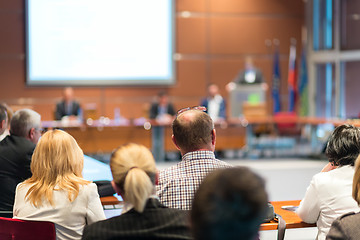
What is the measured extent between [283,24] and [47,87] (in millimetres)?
5567

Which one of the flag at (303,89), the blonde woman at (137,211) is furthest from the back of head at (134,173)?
the flag at (303,89)

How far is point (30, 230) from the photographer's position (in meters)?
2.29

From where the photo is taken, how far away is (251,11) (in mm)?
12531

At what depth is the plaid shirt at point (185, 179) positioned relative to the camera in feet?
8.61

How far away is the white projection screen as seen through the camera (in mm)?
11102

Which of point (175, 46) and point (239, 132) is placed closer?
point (239, 132)

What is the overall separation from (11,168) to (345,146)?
1998 mm

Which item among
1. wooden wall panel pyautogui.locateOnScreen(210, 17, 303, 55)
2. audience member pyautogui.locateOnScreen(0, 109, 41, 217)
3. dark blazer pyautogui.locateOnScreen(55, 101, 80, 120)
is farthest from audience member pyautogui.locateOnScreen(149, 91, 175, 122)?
audience member pyautogui.locateOnScreen(0, 109, 41, 217)

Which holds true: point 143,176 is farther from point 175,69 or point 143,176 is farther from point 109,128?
point 175,69

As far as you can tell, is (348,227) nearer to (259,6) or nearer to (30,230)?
(30,230)

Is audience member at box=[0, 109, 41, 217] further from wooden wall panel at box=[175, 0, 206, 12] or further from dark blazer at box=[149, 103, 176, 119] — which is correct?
wooden wall panel at box=[175, 0, 206, 12]

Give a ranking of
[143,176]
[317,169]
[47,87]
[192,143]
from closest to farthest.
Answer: [143,176]
[192,143]
[317,169]
[47,87]

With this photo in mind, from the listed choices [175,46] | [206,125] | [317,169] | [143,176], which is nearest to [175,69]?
[175,46]

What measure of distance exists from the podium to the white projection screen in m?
2.04
